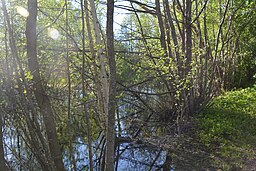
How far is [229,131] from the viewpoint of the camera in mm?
7316

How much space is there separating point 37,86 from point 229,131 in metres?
5.05

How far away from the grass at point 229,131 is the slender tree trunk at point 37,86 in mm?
3053

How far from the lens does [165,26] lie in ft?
30.2

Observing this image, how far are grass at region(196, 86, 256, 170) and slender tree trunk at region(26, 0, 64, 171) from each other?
3.05 metres

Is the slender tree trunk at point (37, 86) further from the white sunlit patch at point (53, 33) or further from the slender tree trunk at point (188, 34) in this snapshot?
the slender tree trunk at point (188, 34)

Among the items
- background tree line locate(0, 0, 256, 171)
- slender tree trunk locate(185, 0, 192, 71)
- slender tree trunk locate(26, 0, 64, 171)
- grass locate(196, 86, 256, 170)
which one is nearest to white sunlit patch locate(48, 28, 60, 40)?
background tree line locate(0, 0, 256, 171)

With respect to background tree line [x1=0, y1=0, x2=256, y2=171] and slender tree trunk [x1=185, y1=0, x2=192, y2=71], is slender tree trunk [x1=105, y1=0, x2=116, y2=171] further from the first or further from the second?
slender tree trunk [x1=185, y1=0, x2=192, y2=71]

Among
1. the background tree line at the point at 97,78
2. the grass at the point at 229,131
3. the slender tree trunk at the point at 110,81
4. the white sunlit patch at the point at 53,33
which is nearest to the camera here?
the slender tree trunk at the point at 110,81

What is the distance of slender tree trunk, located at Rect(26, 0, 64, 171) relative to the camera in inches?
145

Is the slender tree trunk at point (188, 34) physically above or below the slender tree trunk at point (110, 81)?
above

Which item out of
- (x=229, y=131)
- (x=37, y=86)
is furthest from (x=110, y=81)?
(x=229, y=131)

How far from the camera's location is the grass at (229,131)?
5.83 m

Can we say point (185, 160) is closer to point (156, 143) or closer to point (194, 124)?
point (156, 143)

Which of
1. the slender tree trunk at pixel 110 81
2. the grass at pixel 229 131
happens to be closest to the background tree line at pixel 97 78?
the slender tree trunk at pixel 110 81
